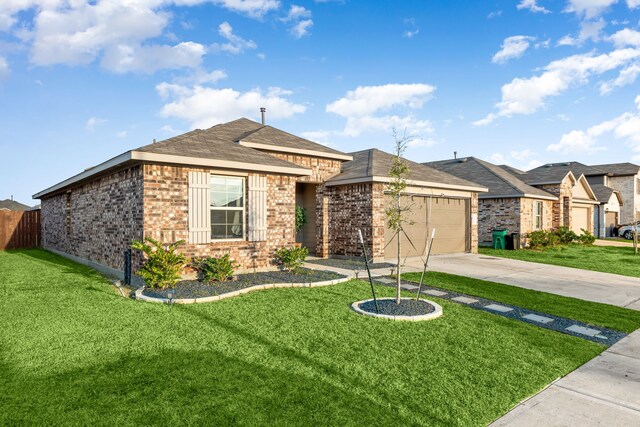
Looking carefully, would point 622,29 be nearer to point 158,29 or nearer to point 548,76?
point 548,76

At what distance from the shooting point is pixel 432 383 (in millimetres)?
3744

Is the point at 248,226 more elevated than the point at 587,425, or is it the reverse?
the point at 248,226

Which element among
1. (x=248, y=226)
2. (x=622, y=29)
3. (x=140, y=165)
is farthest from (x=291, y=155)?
(x=622, y=29)

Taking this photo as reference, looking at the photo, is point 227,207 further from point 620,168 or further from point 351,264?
point 620,168

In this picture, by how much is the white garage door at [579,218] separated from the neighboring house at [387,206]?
45.8 feet

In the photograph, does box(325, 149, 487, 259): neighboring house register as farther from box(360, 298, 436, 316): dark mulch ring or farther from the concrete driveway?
box(360, 298, 436, 316): dark mulch ring

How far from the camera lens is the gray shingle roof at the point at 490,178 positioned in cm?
1983

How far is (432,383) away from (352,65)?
15.3 meters

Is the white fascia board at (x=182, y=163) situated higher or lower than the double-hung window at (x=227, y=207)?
higher

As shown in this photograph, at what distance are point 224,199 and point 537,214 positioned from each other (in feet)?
63.6

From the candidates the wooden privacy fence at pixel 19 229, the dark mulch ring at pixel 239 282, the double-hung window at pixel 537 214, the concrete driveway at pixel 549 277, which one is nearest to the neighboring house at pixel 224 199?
the dark mulch ring at pixel 239 282

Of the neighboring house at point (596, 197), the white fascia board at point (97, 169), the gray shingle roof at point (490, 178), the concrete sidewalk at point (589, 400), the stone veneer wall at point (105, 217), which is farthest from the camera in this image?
the neighboring house at point (596, 197)

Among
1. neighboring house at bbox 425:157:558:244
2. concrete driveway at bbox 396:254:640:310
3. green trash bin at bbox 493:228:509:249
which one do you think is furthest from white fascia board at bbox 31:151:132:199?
neighboring house at bbox 425:157:558:244

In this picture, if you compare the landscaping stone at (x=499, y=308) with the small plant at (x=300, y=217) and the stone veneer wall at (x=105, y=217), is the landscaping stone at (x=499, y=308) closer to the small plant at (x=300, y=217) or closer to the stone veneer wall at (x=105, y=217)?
the stone veneer wall at (x=105, y=217)
